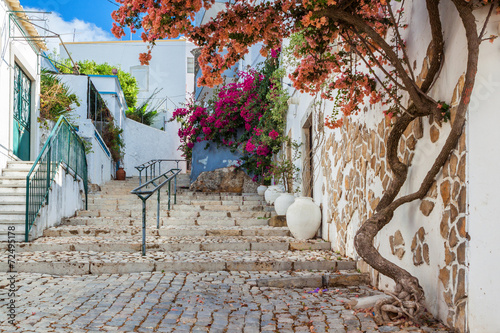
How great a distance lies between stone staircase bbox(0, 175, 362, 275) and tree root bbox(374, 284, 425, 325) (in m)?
1.95

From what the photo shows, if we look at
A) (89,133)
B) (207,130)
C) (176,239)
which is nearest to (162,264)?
(176,239)

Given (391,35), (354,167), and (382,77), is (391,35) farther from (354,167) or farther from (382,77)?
(354,167)

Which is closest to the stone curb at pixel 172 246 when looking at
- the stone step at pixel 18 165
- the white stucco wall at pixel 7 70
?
the stone step at pixel 18 165

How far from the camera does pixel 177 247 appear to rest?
645cm

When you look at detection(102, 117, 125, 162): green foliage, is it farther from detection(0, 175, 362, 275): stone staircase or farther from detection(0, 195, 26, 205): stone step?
detection(0, 195, 26, 205): stone step

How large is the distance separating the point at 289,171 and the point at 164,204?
268 cm

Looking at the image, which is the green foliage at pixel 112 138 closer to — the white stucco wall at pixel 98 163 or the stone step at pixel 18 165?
the white stucco wall at pixel 98 163

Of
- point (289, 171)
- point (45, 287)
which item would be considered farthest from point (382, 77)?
point (289, 171)

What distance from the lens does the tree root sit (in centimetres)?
316

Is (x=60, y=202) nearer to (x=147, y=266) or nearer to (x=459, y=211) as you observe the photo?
(x=147, y=266)

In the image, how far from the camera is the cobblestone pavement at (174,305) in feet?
10.8

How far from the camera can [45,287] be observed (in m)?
4.49

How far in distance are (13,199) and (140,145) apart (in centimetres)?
1351

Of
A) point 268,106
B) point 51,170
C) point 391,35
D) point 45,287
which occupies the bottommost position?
point 45,287
